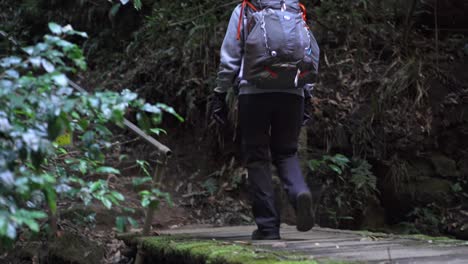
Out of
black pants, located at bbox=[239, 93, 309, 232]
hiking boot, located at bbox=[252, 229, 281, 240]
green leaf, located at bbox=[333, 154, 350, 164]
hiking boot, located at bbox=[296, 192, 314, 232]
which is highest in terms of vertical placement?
black pants, located at bbox=[239, 93, 309, 232]

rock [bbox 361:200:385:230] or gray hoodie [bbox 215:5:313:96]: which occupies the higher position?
gray hoodie [bbox 215:5:313:96]

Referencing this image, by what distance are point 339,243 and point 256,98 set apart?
1.26 metres

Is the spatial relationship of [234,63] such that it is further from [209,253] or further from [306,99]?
[209,253]

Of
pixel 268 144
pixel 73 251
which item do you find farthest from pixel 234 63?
pixel 73 251

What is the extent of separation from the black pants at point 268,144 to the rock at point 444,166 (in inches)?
169

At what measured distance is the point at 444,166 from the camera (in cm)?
862

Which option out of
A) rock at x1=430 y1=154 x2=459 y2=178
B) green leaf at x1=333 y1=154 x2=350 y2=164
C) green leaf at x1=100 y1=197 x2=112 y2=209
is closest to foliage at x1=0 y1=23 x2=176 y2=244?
green leaf at x1=100 y1=197 x2=112 y2=209

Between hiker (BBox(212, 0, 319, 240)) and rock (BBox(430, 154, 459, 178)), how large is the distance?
4.21m

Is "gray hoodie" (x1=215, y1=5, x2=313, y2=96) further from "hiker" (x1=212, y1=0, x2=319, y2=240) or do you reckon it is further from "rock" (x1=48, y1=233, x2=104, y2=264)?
"rock" (x1=48, y1=233, x2=104, y2=264)

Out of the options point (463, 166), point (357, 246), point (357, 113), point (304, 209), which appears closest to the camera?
point (357, 246)

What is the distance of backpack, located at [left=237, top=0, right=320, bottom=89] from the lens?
4.56 meters

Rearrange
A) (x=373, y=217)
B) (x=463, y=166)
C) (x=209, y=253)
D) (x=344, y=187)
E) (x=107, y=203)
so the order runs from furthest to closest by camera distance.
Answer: (x=463, y=166)
(x=373, y=217)
(x=344, y=187)
(x=209, y=253)
(x=107, y=203)

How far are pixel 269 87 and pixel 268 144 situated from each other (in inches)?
21.0

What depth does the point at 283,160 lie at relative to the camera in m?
4.98
